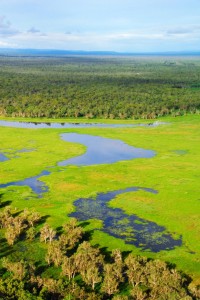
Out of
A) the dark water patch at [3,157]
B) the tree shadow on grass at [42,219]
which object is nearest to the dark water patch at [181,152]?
the dark water patch at [3,157]

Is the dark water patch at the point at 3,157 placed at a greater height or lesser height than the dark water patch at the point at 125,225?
greater

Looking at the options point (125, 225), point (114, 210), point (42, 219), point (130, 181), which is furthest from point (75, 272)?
point (130, 181)

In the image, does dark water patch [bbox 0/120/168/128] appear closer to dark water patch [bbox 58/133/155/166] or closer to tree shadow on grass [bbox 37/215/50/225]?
dark water patch [bbox 58/133/155/166]

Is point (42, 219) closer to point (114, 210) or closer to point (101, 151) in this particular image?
point (114, 210)

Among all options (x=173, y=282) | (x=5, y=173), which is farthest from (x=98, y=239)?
(x=5, y=173)

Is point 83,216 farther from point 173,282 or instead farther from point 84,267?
point 173,282

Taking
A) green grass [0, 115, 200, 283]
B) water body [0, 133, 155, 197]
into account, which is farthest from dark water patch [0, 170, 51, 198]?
green grass [0, 115, 200, 283]

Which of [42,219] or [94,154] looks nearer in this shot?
[42,219]

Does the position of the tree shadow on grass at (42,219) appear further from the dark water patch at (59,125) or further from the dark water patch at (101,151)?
the dark water patch at (59,125)
